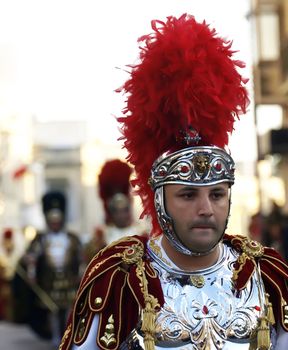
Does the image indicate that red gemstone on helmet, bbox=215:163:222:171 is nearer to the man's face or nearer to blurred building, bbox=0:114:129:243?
the man's face

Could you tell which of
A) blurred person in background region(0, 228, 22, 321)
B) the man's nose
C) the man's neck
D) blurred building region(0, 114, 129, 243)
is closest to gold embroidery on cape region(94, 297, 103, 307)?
the man's neck

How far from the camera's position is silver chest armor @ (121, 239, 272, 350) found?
4.25m

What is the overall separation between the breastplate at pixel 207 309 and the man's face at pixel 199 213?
0.47ft

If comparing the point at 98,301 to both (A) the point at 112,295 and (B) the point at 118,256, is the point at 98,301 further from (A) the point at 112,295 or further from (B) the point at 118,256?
(B) the point at 118,256

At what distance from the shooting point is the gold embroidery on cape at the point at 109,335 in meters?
4.31

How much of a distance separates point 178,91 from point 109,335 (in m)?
0.90

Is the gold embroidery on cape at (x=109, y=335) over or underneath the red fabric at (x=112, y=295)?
underneath

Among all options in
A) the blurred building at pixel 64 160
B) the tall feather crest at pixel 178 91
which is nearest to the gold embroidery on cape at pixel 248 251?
the tall feather crest at pixel 178 91

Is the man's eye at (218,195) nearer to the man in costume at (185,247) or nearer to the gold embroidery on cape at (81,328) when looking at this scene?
the man in costume at (185,247)

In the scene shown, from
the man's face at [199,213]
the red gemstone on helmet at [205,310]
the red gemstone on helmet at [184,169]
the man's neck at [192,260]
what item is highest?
the red gemstone on helmet at [184,169]

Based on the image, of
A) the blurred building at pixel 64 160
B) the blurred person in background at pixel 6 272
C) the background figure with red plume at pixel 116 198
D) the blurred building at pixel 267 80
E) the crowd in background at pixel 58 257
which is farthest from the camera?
the blurred building at pixel 64 160

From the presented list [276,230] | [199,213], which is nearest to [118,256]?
[199,213]

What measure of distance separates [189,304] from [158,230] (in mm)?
388

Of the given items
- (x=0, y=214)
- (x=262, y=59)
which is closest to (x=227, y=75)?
(x=262, y=59)
